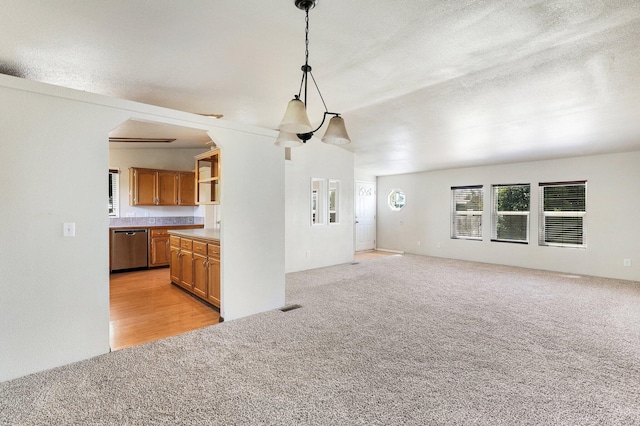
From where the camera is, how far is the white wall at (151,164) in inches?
255

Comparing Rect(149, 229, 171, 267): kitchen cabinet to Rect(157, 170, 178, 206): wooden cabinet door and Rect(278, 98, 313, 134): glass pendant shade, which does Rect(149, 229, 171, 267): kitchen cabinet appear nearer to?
Rect(157, 170, 178, 206): wooden cabinet door

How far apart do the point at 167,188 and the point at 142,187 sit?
471 millimetres

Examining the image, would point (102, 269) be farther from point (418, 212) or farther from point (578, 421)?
point (418, 212)

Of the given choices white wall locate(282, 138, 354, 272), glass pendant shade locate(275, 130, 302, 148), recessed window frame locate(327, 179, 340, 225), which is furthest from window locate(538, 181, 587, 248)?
glass pendant shade locate(275, 130, 302, 148)

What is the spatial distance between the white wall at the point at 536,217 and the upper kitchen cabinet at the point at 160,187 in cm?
555

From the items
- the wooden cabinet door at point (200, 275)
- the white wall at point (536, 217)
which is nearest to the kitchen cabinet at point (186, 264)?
the wooden cabinet door at point (200, 275)

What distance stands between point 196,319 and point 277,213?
1.52 meters

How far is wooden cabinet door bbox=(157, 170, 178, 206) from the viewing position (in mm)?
6645

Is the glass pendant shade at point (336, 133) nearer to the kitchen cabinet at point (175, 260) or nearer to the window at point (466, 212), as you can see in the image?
the kitchen cabinet at point (175, 260)

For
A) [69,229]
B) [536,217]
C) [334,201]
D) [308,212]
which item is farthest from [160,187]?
[536,217]

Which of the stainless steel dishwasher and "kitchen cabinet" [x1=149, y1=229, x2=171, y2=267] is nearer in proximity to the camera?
the stainless steel dishwasher

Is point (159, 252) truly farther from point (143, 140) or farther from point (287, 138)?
point (287, 138)

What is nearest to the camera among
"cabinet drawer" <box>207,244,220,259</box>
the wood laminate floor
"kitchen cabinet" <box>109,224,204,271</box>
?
the wood laminate floor

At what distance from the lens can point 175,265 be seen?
4973 mm
